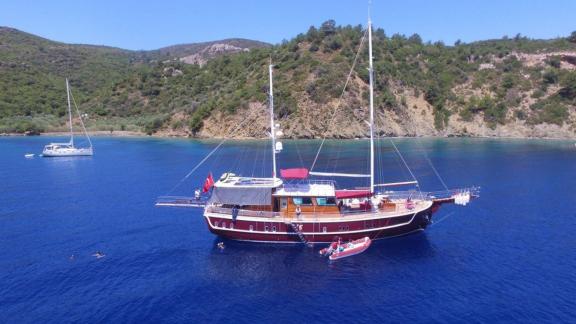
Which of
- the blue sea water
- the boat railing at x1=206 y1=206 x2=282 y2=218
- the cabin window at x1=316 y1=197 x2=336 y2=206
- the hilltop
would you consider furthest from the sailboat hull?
the hilltop

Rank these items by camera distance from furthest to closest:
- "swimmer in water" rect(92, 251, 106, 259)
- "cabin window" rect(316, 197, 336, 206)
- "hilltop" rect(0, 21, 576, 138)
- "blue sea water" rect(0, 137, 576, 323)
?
1. "hilltop" rect(0, 21, 576, 138)
2. "cabin window" rect(316, 197, 336, 206)
3. "swimmer in water" rect(92, 251, 106, 259)
4. "blue sea water" rect(0, 137, 576, 323)

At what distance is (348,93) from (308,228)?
93541 mm

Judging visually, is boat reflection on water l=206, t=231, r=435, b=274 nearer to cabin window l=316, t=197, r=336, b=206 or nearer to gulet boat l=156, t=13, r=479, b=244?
gulet boat l=156, t=13, r=479, b=244

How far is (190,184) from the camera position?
63500mm

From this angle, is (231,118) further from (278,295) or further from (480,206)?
(278,295)

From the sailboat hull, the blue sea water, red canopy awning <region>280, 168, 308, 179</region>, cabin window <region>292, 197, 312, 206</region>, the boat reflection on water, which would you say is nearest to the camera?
the blue sea water

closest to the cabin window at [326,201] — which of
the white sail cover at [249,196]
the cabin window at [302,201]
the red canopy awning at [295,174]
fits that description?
the cabin window at [302,201]

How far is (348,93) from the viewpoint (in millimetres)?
127125

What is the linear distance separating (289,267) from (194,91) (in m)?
140

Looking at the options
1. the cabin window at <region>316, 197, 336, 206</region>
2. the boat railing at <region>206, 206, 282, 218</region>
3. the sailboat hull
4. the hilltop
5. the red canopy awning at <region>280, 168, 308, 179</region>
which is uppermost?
the hilltop

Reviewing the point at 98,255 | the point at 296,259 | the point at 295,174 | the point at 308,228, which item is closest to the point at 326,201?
the point at 308,228

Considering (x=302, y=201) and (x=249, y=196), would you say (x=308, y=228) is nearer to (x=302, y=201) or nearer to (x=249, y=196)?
(x=302, y=201)

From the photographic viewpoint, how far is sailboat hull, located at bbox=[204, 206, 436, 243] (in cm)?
3841

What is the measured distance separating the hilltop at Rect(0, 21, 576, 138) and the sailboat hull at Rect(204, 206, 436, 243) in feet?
260
